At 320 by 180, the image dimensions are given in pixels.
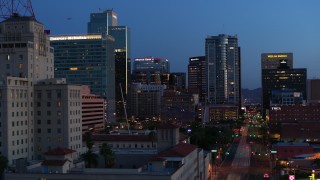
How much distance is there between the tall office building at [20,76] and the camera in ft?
289

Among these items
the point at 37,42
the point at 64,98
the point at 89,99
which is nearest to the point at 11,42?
the point at 37,42

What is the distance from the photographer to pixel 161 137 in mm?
85500

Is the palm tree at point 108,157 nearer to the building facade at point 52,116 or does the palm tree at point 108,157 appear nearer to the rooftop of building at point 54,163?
the rooftop of building at point 54,163

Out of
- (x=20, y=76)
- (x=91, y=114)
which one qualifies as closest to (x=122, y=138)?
(x=20, y=76)

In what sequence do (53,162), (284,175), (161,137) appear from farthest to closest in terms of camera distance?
(284,175)
(161,137)
(53,162)

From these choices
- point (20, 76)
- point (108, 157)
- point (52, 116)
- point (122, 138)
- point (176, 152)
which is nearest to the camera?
point (176, 152)

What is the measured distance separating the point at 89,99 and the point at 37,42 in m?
92.0

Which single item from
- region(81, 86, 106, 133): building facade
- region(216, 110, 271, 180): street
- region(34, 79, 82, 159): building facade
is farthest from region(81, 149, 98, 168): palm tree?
region(81, 86, 106, 133): building facade

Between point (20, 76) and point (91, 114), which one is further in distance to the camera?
point (91, 114)

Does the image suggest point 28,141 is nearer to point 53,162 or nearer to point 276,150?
point 53,162

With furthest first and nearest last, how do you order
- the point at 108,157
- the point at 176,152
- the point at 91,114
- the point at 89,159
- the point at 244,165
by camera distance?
the point at 91,114
the point at 244,165
the point at 108,157
the point at 89,159
the point at 176,152

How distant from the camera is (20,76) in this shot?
93875mm

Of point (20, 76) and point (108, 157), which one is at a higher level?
point (20, 76)

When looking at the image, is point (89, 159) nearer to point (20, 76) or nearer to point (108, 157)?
point (108, 157)
